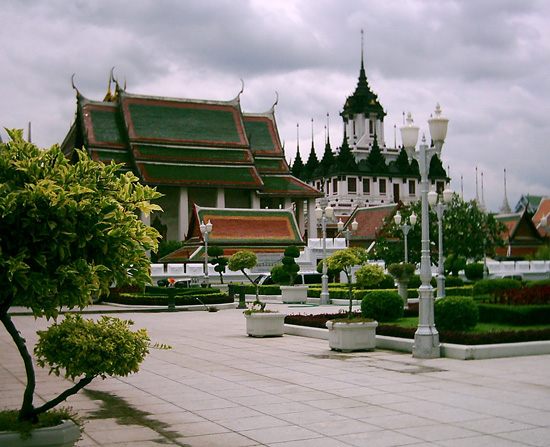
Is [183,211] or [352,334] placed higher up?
[183,211]

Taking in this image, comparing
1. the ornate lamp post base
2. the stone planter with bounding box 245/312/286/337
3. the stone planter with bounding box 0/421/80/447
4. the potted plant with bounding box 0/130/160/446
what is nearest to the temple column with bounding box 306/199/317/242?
the stone planter with bounding box 245/312/286/337

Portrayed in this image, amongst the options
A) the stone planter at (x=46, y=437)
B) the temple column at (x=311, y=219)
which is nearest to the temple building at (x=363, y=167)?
the temple column at (x=311, y=219)

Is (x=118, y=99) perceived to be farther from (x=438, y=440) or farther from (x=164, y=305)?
(x=438, y=440)

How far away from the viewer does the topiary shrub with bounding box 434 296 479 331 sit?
15.6 m

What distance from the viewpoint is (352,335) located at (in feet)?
49.3

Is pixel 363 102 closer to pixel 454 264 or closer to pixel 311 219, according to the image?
pixel 311 219

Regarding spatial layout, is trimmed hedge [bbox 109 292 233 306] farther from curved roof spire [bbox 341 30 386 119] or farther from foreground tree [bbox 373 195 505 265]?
curved roof spire [bbox 341 30 386 119]

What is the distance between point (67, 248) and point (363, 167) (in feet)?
304

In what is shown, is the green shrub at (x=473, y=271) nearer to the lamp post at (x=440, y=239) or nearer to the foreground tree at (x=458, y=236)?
the foreground tree at (x=458, y=236)

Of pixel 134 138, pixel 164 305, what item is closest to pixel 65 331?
pixel 164 305

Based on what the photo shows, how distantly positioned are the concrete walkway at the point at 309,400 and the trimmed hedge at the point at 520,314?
316 centimetres

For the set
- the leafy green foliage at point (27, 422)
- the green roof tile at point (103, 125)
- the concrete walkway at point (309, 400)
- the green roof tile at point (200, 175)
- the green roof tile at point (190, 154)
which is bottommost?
the concrete walkway at point (309, 400)

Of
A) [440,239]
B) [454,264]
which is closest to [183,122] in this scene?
[454,264]

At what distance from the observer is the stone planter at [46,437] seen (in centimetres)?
600
